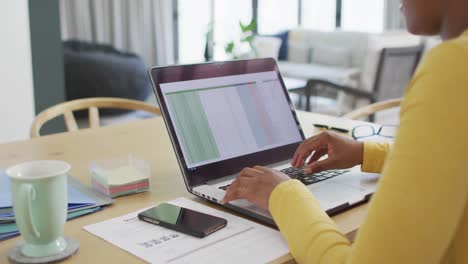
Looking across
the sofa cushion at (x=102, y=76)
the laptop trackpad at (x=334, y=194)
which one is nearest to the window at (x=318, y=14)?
the sofa cushion at (x=102, y=76)

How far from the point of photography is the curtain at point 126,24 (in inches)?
238

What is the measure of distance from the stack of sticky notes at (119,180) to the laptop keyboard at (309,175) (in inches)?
12.3

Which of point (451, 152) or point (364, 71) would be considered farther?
point (364, 71)

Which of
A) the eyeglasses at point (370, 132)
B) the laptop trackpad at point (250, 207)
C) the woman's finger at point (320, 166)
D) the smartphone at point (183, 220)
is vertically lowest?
the smartphone at point (183, 220)

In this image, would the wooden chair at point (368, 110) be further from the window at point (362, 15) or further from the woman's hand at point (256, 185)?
the window at point (362, 15)

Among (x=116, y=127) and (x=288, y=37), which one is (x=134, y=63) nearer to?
(x=288, y=37)

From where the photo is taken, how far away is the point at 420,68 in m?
0.76

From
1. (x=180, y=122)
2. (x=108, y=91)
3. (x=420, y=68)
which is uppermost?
(x=420, y=68)

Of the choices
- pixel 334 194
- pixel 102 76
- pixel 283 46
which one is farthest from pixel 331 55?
pixel 334 194

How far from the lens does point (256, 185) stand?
1.05 metres

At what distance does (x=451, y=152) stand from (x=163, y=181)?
722mm

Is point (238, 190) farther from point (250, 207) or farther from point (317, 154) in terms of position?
point (317, 154)

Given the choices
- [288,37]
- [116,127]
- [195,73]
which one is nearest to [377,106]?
[116,127]

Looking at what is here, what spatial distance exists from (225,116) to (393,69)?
130 inches
